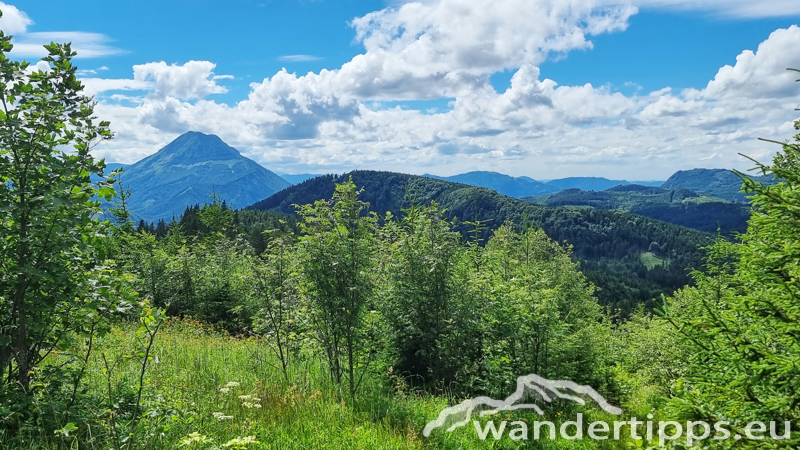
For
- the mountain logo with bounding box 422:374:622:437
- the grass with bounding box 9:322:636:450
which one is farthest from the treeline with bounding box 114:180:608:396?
the grass with bounding box 9:322:636:450

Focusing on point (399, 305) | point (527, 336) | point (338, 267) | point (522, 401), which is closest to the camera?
point (338, 267)

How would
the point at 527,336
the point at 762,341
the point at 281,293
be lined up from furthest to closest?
the point at 527,336 → the point at 281,293 → the point at 762,341

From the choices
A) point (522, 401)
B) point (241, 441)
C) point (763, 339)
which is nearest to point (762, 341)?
point (763, 339)

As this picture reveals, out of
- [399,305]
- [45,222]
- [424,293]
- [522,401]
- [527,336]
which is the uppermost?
[45,222]

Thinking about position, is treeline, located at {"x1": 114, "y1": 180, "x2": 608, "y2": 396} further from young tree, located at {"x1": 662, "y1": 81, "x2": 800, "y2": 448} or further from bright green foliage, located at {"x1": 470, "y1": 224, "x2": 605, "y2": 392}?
young tree, located at {"x1": 662, "y1": 81, "x2": 800, "y2": 448}

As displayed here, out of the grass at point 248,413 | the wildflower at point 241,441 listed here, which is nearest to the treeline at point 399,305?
the grass at point 248,413

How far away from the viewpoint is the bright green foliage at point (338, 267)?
7.83 m

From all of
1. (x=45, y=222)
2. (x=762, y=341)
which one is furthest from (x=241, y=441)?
(x=762, y=341)

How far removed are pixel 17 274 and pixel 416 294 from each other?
277 inches

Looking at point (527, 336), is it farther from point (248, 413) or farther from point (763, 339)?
point (763, 339)

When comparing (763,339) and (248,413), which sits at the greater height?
(763,339)

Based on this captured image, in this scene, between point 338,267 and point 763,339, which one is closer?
point 763,339

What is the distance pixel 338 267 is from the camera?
7.84m

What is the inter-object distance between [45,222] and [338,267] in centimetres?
444
